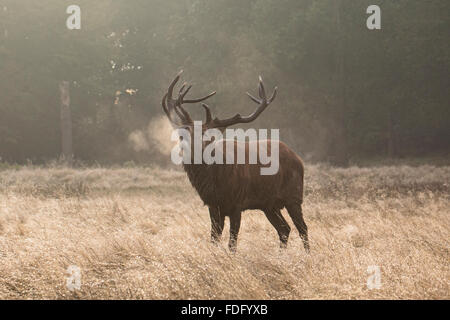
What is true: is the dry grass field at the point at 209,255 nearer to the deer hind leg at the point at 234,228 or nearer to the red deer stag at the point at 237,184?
the deer hind leg at the point at 234,228

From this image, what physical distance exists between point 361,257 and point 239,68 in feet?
75.2

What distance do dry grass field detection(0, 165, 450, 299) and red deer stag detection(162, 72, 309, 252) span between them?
36 centimetres

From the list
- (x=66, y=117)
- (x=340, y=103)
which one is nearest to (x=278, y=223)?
(x=340, y=103)

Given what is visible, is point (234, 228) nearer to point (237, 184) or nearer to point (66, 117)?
point (237, 184)

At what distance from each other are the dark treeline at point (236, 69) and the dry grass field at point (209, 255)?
15.0 m

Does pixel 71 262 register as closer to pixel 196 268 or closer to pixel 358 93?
pixel 196 268

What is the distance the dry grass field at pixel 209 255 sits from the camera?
4.59 m

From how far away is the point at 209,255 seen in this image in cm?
516

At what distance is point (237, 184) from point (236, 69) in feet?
72.3

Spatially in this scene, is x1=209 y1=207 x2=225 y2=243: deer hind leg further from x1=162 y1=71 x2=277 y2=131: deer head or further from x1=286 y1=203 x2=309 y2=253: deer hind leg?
x1=286 y1=203 x2=309 y2=253: deer hind leg

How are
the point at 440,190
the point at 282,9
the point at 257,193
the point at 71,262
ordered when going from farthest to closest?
the point at 282,9
the point at 440,190
the point at 257,193
the point at 71,262

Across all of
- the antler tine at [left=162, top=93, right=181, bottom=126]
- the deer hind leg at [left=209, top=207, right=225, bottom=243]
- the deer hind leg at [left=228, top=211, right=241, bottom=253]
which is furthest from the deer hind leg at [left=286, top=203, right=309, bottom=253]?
the antler tine at [left=162, top=93, right=181, bottom=126]

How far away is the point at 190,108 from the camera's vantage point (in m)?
29.6
